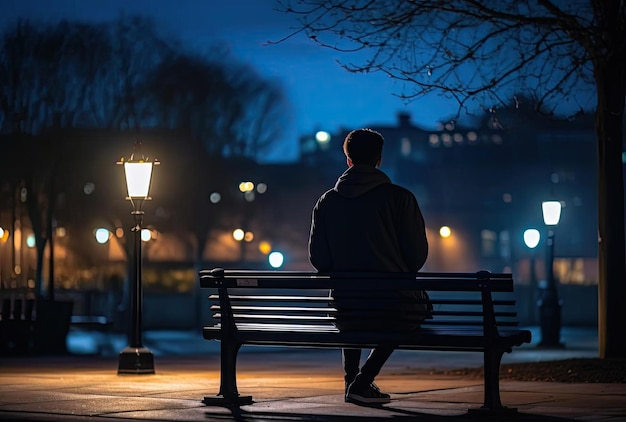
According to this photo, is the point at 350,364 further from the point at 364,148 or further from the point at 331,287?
the point at 364,148

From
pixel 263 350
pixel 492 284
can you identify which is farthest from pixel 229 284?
pixel 263 350

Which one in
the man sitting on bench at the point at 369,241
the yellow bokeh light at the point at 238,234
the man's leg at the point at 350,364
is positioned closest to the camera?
the man sitting on bench at the point at 369,241

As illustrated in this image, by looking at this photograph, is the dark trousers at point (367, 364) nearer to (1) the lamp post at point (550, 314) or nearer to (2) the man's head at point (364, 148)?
(2) the man's head at point (364, 148)

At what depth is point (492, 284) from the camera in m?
8.76

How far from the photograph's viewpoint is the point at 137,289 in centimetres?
1600

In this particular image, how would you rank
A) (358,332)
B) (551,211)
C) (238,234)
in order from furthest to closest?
1. (238,234)
2. (551,211)
3. (358,332)

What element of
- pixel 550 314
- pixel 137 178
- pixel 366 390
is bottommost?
pixel 550 314

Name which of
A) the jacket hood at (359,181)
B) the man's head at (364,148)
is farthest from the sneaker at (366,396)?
the man's head at (364,148)

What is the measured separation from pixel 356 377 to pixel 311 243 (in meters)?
1.04

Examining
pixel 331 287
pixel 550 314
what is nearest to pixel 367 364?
pixel 331 287

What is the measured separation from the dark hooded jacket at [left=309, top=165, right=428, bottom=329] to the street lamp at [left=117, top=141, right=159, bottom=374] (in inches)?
263

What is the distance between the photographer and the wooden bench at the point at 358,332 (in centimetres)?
888

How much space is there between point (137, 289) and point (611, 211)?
5674mm

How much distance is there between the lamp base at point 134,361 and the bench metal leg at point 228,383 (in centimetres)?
624
